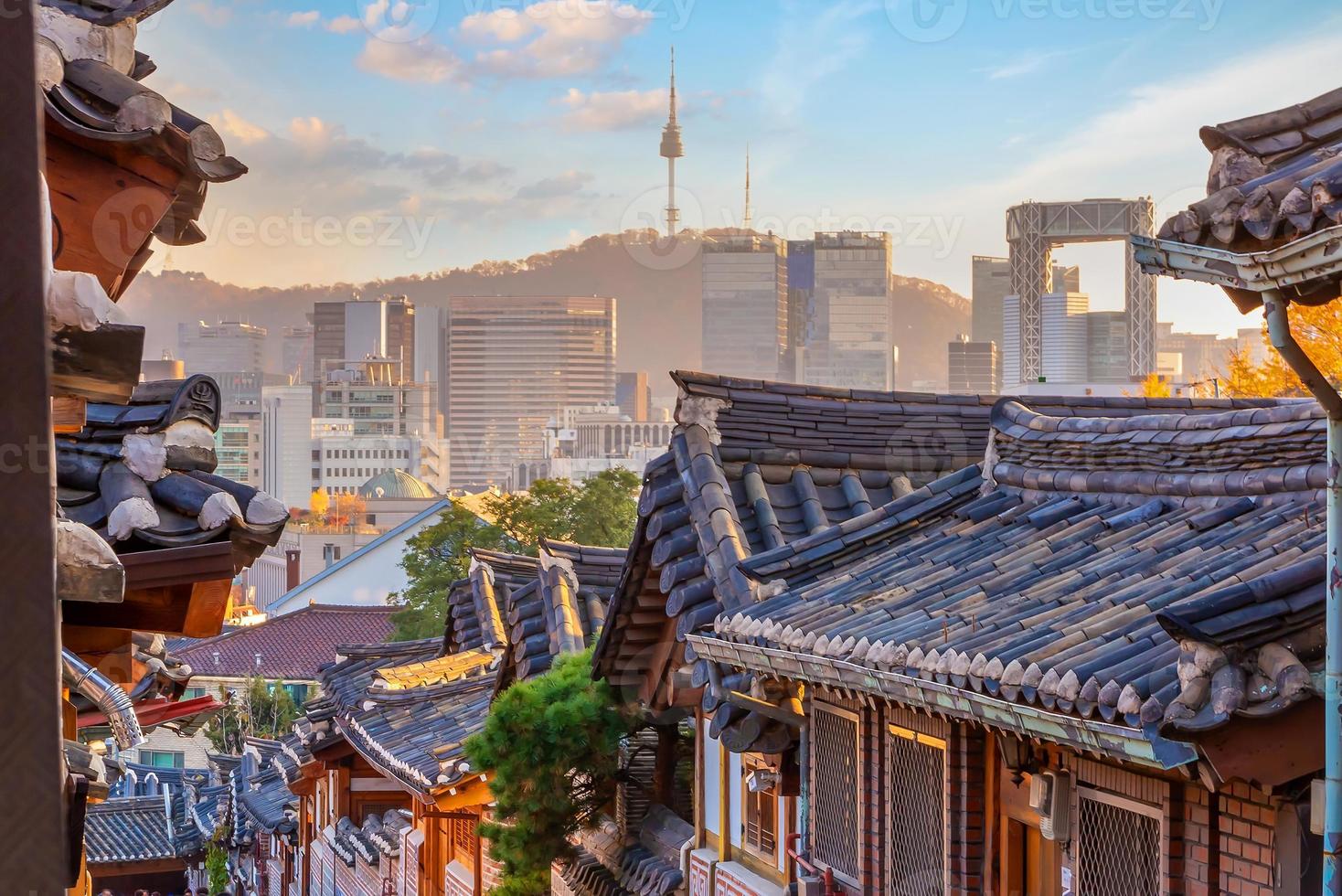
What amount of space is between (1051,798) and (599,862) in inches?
389

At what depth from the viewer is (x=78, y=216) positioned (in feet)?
21.1

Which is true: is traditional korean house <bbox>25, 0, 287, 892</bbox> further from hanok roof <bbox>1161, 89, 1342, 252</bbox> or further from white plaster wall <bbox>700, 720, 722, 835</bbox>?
white plaster wall <bbox>700, 720, 722, 835</bbox>

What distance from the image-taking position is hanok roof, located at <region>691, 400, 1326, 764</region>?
5.25 meters

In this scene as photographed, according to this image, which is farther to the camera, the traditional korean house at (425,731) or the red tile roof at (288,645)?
the red tile roof at (288,645)

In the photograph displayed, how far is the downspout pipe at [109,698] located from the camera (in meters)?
10.1

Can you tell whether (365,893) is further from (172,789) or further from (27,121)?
(27,121)

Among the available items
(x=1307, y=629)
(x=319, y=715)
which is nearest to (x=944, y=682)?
(x=1307, y=629)

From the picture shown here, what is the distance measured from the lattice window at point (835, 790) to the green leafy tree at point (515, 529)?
3301cm

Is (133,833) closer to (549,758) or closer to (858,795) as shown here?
(549,758)

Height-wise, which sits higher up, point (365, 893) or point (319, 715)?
point (319, 715)

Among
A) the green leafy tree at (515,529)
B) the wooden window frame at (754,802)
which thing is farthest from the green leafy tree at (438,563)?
the wooden window frame at (754,802)

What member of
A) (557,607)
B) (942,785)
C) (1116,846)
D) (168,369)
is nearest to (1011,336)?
(168,369)

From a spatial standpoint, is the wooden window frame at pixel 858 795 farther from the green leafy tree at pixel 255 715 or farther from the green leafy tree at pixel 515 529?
the green leafy tree at pixel 255 715

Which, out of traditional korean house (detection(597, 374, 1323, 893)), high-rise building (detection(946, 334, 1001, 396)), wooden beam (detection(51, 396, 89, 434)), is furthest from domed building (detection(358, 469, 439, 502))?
wooden beam (detection(51, 396, 89, 434))
